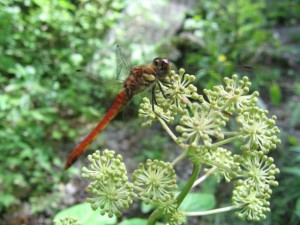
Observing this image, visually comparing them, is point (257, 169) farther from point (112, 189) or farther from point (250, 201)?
point (112, 189)

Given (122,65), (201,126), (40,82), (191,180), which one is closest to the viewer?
(201,126)

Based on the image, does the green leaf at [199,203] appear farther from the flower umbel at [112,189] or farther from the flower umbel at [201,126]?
the flower umbel at [201,126]

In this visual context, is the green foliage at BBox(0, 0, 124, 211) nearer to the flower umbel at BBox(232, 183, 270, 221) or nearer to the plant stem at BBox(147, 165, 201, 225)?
the plant stem at BBox(147, 165, 201, 225)

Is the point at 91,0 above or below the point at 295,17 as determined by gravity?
below

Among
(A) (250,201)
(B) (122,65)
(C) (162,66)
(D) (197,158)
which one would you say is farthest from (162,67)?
→ (A) (250,201)

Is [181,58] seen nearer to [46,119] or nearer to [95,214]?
[46,119]

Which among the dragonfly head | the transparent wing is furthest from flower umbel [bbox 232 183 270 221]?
the transparent wing

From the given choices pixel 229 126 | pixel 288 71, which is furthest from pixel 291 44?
pixel 229 126
